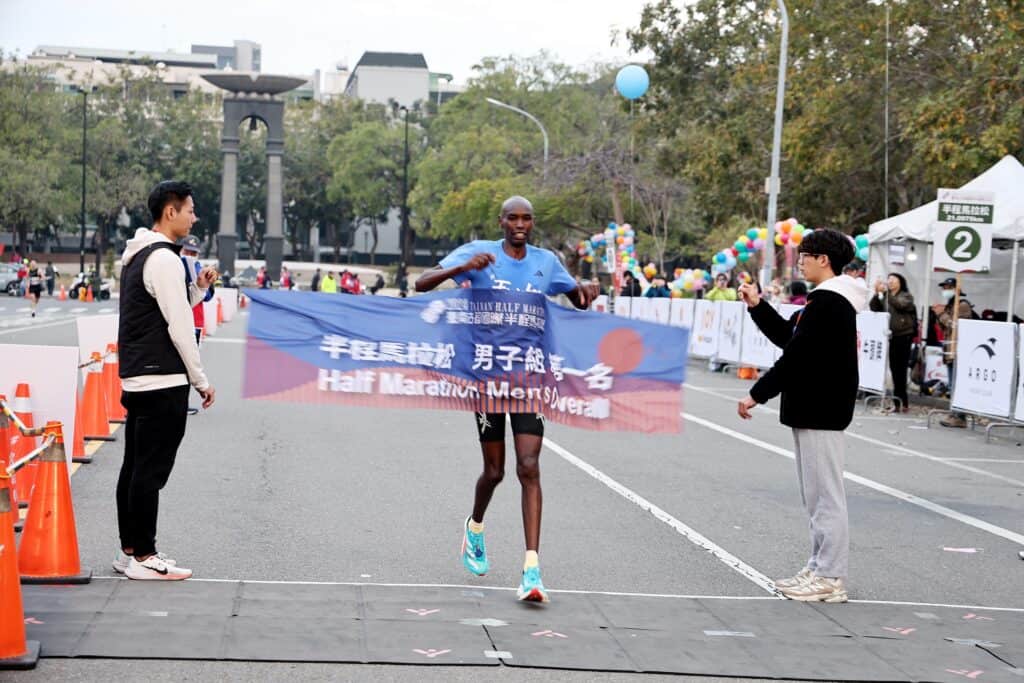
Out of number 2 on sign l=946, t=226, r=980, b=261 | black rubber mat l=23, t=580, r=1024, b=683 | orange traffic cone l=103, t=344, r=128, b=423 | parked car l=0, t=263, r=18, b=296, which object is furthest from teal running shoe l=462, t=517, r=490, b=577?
parked car l=0, t=263, r=18, b=296

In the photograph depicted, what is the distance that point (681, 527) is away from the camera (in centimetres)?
991

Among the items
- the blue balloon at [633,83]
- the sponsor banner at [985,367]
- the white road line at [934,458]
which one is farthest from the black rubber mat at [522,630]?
the blue balloon at [633,83]

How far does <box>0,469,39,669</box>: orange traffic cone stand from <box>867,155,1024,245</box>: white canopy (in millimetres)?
16721

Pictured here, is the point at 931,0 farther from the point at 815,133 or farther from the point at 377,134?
the point at 377,134

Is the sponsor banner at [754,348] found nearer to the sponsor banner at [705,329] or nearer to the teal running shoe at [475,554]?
the sponsor banner at [705,329]

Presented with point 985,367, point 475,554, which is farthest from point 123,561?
point 985,367

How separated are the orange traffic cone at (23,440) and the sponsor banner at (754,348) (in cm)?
1677

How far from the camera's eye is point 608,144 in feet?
196

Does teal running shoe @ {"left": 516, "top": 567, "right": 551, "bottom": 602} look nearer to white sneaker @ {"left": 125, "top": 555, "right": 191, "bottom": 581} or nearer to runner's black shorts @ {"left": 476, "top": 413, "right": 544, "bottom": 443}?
runner's black shorts @ {"left": 476, "top": 413, "right": 544, "bottom": 443}

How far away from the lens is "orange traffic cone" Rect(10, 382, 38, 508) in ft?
31.1

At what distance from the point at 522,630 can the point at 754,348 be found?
2065 centimetres

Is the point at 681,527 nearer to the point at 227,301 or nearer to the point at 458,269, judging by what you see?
the point at 458,269

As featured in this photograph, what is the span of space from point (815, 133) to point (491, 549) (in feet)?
86.8

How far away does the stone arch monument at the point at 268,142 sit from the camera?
8544 cm
